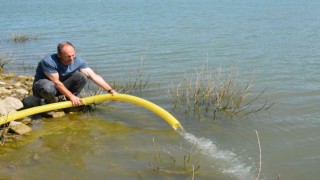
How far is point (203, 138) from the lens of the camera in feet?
19.6

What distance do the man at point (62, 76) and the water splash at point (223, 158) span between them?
1757 millimetres

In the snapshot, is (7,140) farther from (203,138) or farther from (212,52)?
(212,52)

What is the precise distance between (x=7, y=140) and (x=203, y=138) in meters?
2.93

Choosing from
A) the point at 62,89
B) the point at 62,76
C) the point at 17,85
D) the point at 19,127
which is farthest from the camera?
the point at 17,85

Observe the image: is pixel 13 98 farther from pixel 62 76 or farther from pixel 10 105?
pixel 62 76

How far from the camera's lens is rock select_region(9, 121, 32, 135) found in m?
5.93

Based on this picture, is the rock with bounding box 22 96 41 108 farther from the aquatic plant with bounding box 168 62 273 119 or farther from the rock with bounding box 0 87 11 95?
the aquatic plant with bounding box 168 62 273 119

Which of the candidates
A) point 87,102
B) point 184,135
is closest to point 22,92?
point 87,102

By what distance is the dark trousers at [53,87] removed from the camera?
6488 millimetres

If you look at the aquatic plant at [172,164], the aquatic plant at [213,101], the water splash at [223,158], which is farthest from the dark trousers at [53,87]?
the aquatic plant at [172,164]

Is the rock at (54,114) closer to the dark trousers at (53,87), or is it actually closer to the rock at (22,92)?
the dark trousers at (53,87)

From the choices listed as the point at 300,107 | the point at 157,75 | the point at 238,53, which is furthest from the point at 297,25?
the point at 300,107

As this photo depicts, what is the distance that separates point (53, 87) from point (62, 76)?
0.90 feet

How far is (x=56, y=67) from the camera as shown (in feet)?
21.4
